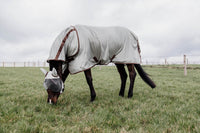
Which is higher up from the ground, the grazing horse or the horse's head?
the grazing horse

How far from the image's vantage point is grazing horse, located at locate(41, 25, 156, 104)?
311cm

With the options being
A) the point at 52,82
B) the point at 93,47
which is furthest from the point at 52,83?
the point at 93,47

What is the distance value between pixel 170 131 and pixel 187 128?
281 millimetres

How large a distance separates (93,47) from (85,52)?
1.11 ft

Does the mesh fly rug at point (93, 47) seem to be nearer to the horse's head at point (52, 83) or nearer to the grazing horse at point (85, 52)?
the grazing horse at point (85, 52)

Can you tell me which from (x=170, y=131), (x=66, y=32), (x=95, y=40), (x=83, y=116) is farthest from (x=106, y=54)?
(x=170, y=131)

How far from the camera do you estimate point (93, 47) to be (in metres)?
3.58

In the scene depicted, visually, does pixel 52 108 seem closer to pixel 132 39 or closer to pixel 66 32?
pixel 66 32

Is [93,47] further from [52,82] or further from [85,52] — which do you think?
[52,82]

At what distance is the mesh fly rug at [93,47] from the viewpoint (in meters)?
3.28

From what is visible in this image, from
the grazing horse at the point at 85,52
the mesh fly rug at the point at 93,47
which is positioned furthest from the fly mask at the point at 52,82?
the mesh fly rug at the point at 93,47

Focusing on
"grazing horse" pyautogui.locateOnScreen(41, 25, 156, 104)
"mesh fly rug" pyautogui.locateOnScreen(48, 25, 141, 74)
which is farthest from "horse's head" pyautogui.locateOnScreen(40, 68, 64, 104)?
"mesh fly rug" pyautogui.locateOnScreen(48, 25, 141, 74)

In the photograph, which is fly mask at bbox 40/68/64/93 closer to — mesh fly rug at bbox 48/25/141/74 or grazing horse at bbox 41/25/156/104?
grazing horse at bbox 41/25/156/104

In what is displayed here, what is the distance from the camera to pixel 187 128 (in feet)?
7.07
